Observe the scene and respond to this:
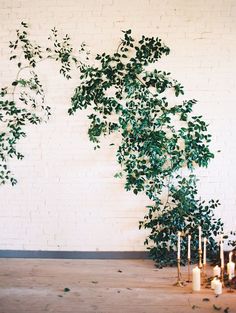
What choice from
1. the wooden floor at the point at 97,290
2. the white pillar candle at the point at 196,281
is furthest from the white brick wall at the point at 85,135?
the white pillar candle at the point at 196,281

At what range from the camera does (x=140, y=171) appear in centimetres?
345

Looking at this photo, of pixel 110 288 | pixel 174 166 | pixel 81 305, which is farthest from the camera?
pixel 174 166

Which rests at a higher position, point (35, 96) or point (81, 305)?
point (35, 96)

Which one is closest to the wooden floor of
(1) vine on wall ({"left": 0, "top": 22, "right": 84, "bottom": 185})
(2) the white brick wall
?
(2) the white brick wall

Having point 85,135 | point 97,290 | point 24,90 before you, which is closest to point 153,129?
point 85,135

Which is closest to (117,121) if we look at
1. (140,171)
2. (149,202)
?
(140,171)

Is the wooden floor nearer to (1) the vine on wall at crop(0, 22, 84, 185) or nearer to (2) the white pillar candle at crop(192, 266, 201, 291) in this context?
(2) the white pillar candle at crop(192, 266, 201, 291)

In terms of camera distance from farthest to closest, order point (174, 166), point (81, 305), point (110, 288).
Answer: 1. point (174, 166)
2. point (110, 288)
3. point (81, 305)

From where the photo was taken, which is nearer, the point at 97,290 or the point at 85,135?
the point at 97,290

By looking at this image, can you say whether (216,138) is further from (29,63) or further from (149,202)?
(29,63)

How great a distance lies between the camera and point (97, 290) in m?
2.71

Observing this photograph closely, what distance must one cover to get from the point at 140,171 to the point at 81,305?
142 centimetres

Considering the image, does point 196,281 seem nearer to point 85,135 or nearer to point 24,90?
point 85,135

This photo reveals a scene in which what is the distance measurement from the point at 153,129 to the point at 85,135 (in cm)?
68
